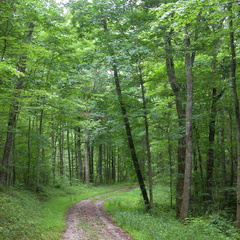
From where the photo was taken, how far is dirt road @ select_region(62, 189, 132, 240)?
880 cm

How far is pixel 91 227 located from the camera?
33.4 feet

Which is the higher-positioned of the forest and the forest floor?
the forest

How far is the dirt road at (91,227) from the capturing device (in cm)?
880

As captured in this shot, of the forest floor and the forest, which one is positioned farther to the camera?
the forest

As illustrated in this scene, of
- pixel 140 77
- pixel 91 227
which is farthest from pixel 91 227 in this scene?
pixel 140 77

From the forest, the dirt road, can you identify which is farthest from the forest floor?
the forest

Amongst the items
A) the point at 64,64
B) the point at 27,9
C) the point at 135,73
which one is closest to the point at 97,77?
the point at 64,64

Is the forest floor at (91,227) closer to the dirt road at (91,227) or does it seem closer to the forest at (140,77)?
the dirt road at (91,227)

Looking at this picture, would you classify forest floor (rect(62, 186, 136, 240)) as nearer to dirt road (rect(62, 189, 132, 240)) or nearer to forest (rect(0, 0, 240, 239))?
dirt road (rect(62, 189, 132, 240))

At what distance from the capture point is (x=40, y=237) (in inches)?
315

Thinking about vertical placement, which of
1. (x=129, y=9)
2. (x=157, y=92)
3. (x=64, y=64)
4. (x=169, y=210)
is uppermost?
(x=129, y=9)

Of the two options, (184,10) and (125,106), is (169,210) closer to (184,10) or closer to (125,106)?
(125,106)

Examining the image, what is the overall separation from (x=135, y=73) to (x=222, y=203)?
10162mm

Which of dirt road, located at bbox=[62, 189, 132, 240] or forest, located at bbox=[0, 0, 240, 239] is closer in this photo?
dirt road, located at bbox=[62, 189, 132, 240]
